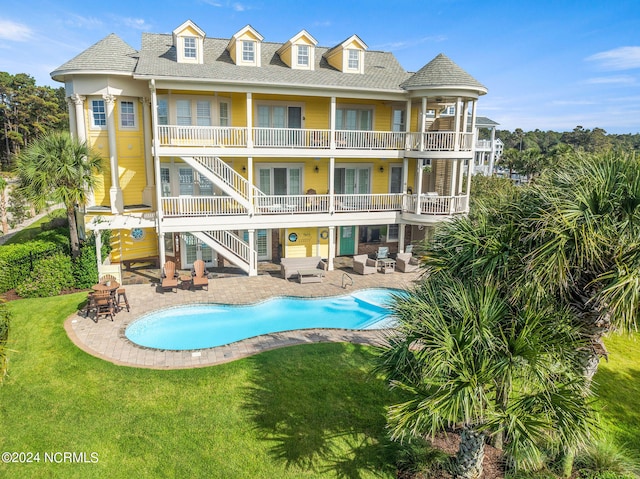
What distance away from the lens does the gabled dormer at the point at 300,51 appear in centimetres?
2141

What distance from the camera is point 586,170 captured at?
7738mm

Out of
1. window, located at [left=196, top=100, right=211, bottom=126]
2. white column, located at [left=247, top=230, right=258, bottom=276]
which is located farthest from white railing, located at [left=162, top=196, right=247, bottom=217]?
window, located at [left=196, top=100, right=211, bottom=126]

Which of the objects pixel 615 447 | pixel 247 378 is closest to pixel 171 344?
pixel 247 378

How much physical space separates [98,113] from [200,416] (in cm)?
1696

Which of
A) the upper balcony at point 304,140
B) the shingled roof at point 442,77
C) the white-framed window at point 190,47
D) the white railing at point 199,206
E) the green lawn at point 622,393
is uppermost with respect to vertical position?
the white-framed window at point 190,47

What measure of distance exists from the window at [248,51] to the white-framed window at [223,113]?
8.17ft

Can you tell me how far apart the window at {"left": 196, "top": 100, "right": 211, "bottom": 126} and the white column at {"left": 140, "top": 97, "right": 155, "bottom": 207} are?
2450 millimetres

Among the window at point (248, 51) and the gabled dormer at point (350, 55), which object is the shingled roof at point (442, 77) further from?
the window at point (248, 51)

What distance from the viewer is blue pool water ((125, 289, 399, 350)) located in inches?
571

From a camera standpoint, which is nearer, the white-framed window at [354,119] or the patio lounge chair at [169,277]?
the patio lounge chair at [169,277]

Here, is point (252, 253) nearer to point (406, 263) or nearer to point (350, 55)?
point (406, 263)

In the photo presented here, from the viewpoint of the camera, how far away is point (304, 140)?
21531 millimetres

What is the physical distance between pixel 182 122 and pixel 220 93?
7.84 feet

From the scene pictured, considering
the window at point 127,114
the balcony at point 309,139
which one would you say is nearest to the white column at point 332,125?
the balcony at point 309,139
